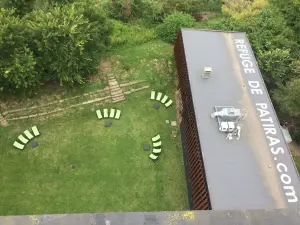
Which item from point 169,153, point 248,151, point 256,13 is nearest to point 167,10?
point 256,13

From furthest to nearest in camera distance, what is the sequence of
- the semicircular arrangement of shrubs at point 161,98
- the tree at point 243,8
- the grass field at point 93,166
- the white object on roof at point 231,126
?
the tree at point 243,8 < the semicircular arrangement of shrubs at point 161,98 < the grass field at point 93,166 < the white object on roof at point 231,126

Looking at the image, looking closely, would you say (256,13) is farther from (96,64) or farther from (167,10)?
(96,64)

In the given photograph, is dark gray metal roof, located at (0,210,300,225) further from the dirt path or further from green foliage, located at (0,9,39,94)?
the dirt path

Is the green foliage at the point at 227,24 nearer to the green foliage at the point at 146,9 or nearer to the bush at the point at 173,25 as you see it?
the bush at the point at 173,25

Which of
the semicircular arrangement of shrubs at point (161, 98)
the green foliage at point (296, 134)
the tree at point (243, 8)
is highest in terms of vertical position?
the tree at point (243, 8)

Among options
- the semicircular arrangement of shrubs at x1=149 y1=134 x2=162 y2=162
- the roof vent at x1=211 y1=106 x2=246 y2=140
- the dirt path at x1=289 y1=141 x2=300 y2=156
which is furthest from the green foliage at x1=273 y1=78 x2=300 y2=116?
the semicircular arrangement of shrubs at x1=149 y1=134 x2=162 y2=162

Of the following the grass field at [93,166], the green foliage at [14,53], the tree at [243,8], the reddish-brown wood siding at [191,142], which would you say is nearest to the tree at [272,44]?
the tree at [243,8]

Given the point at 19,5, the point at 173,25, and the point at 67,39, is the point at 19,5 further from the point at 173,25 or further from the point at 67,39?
the point at 173,25
